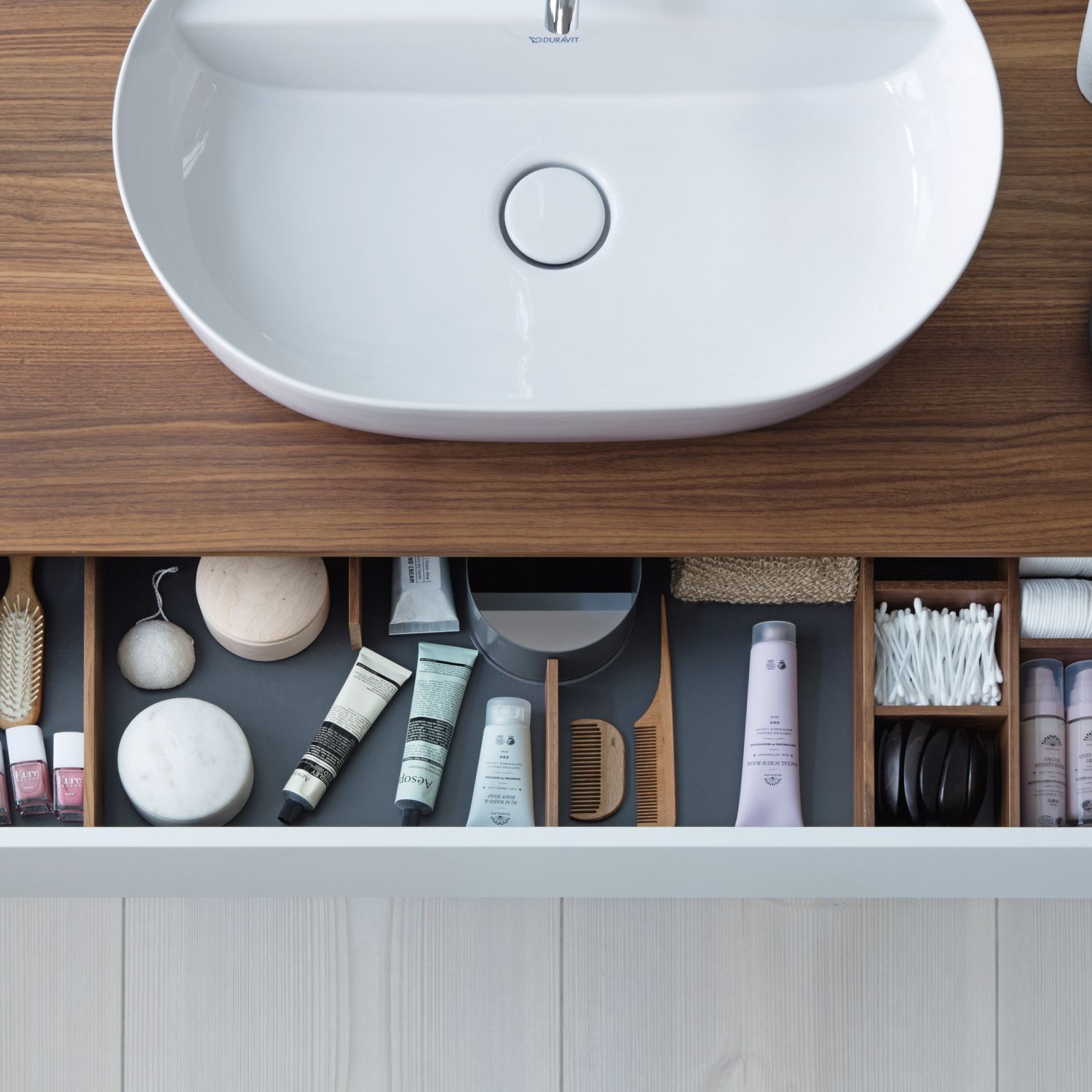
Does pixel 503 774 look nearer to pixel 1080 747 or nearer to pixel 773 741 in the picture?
pixel 773 741

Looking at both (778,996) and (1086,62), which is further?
(778,996)

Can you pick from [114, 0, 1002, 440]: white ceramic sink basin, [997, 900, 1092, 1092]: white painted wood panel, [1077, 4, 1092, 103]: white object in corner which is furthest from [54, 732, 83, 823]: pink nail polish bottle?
[1077, 4, 1092, 103]: white object in corner

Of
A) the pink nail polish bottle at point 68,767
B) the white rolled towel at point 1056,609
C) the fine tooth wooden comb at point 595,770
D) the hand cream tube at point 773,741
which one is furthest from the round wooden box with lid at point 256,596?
the white rolled towel at point 1056,609

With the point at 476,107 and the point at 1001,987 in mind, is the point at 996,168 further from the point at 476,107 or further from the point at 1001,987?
the point at 1001,987

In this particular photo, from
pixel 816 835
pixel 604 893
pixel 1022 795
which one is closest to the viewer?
pixel 816 835

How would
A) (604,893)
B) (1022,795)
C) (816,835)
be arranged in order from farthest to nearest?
(1022,795)
(604,893)
(816,835)

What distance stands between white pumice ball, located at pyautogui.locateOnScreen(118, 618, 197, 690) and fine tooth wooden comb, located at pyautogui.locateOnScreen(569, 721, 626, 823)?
0.33 metres

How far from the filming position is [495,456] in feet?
2.23

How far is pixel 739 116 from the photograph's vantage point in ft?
2.34

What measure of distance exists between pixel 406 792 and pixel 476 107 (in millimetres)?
523

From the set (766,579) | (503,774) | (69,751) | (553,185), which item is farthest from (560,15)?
(69,751)

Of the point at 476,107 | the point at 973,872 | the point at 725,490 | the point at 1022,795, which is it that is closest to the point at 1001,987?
the point at 1022,795

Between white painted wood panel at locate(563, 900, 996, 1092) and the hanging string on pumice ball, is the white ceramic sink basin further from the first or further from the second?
white painted wood panel at locate(563, 900, 996, 1092)

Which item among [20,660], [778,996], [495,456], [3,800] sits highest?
[495,456]
